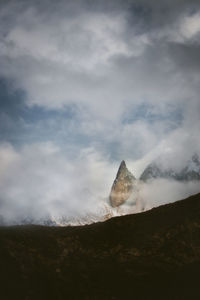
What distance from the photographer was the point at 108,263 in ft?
167

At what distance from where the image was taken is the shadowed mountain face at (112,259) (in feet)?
157

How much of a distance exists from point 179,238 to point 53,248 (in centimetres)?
1960

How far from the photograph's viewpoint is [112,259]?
50.9m

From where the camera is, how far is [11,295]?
50.2 metres

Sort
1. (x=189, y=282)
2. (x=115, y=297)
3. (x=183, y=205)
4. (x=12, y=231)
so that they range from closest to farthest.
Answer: (x=189, y=282), (x=115, y=297), (x=183, y=205), (x=12, y=231)

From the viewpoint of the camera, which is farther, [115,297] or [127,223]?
[127,223]

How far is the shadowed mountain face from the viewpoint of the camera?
157ft

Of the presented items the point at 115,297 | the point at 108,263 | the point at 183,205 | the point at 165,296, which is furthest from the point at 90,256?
the point at 183,205

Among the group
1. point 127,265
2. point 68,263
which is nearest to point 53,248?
point 68,263

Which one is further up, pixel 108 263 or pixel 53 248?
pixel 53 248

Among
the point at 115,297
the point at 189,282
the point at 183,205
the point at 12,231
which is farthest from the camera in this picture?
the point at 12,231

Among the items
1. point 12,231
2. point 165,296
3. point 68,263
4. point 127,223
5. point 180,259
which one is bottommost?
point 165,296

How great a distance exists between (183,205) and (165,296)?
13.4 metres

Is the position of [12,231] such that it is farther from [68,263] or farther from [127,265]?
[127,265]
